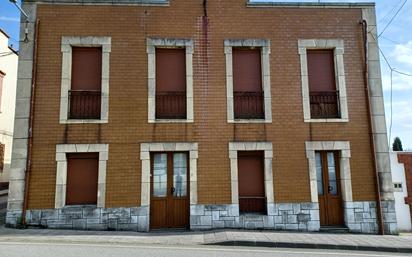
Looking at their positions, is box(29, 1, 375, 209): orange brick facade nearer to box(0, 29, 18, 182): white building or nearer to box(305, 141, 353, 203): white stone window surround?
box(305, 141, 353, 203): white stone window surround

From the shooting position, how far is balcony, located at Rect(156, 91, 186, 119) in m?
10.8

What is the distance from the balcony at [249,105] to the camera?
10953 mm

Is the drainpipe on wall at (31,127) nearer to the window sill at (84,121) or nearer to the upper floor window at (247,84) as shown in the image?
the window sill at (84,121)

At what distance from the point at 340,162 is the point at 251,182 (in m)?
2.89

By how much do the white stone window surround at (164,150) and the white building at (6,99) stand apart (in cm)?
1123

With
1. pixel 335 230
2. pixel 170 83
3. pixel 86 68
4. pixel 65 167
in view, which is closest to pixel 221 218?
pixel 335 230

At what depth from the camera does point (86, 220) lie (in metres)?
9.98

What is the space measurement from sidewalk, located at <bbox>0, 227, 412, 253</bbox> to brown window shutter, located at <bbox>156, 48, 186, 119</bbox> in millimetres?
3649

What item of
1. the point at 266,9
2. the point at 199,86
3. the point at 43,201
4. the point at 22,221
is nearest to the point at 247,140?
the point at 199,86

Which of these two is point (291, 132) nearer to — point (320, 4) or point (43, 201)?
point (320, 4)

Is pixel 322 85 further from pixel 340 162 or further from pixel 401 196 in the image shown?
pixel 401 196

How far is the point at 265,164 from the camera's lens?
10.5 metres

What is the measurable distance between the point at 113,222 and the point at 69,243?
79.7 inches

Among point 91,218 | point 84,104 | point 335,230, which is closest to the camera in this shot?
point 91,218
